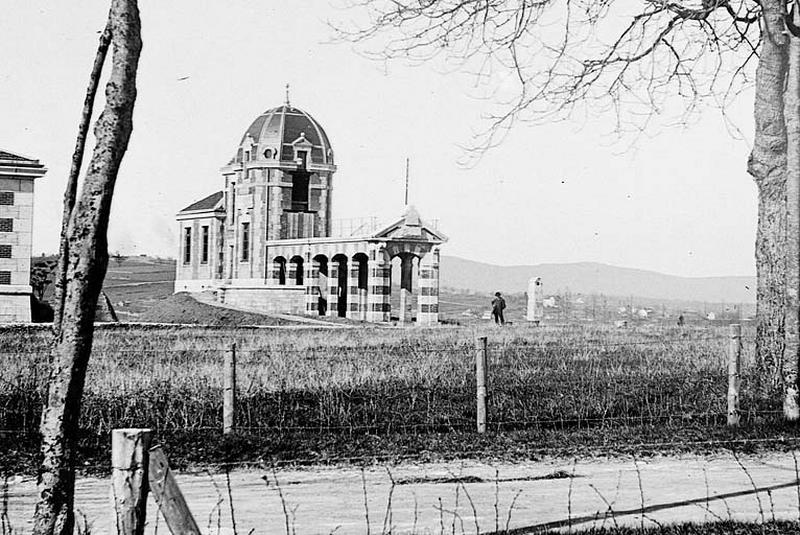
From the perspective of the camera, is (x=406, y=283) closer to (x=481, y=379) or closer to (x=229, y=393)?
(x=481, y=379)

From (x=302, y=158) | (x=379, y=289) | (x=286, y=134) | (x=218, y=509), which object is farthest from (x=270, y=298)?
(x=218, y=509)

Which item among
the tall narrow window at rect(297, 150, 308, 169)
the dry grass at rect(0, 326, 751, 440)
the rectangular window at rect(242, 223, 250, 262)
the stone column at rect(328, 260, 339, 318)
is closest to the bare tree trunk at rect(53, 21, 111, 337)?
the dry grass at rect(0, 326, 751, 440)

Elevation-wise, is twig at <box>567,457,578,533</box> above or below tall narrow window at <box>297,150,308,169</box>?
below

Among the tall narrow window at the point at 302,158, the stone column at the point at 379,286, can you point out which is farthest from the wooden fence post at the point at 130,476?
the tall narrow window at the point at 302,158

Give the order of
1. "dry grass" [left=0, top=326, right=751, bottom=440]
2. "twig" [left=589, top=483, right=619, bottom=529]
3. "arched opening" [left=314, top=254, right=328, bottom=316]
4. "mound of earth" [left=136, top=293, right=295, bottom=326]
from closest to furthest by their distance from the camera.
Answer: "twig" [left=589, top=483, right=619, bottom=529] < "dry grass" [left=0, top=326, right=751, bottom=440] < "mound of earth" [left=136, top=293, right=295, bottom=326] < "arched opening" [left=314, top=254, right=328, bottom=316]

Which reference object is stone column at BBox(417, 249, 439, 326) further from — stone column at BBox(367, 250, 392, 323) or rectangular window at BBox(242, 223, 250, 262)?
rectangular window at BBox(242, 223, 250, 262)

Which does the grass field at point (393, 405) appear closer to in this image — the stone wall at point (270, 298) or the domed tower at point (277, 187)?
the stone wall at point (270, 298)

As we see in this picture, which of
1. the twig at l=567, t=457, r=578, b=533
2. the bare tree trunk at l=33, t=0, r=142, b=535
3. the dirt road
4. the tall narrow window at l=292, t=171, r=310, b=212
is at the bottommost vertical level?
the dirt road
